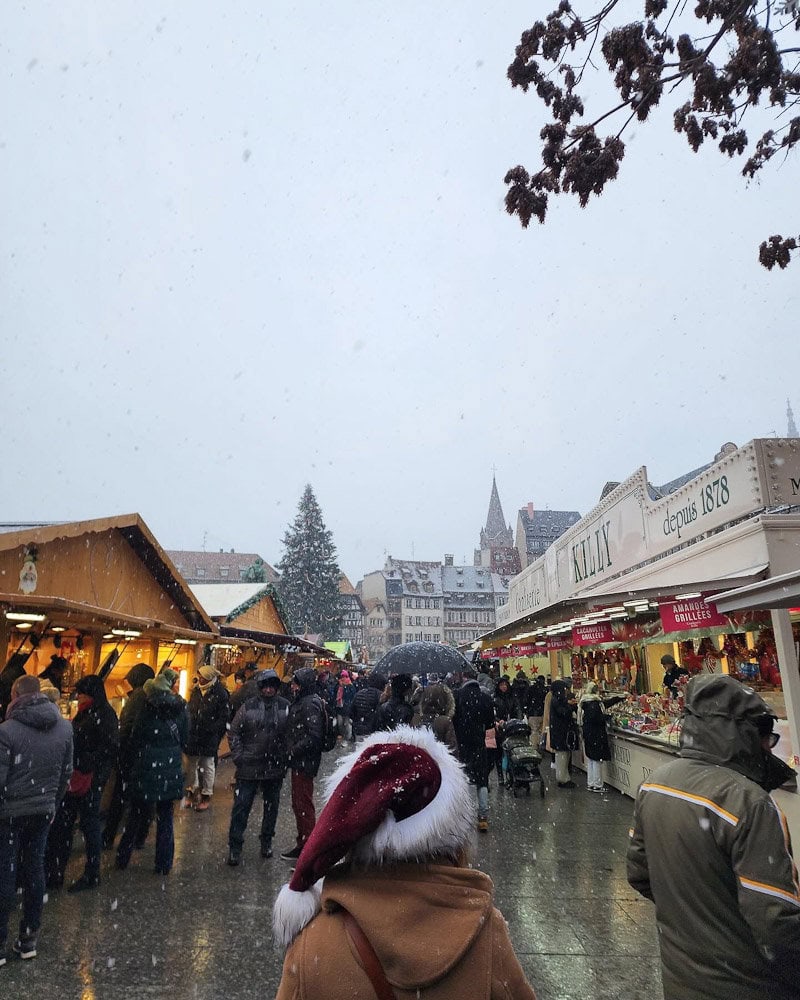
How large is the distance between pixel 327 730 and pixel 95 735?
2.46m

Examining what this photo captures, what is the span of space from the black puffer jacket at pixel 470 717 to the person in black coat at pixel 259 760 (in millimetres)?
2130

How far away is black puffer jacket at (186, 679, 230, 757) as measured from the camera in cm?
902

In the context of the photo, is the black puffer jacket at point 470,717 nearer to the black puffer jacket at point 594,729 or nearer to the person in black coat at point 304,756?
the person in black coat at point 304,756

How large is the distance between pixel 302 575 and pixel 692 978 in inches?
2057

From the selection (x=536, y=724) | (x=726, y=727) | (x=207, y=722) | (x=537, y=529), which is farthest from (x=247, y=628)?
(x=537, y=529)

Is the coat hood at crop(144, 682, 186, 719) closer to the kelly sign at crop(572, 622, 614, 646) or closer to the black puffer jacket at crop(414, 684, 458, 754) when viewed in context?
the black puffer jacket at crop(414, 684, 458, 754)

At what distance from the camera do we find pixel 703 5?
5.19 m

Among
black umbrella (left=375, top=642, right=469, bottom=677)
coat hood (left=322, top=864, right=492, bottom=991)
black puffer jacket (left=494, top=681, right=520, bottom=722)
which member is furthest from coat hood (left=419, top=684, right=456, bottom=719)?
black puffer jacket (left=494, top=681, right=520, bottom=722)

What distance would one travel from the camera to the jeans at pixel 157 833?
6020 millimetres

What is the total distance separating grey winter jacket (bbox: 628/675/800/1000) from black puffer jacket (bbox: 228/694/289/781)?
4745mm

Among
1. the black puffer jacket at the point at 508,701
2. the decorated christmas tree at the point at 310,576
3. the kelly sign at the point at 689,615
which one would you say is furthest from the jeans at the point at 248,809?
the decorated christmas tree at the point at 310,576

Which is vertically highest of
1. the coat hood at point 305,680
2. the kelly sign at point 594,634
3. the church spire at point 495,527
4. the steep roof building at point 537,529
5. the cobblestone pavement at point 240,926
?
the church spire at point 495,527

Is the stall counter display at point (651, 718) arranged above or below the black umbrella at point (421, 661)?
below

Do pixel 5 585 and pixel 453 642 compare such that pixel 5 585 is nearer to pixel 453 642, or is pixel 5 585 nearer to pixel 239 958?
pixel 239 958
